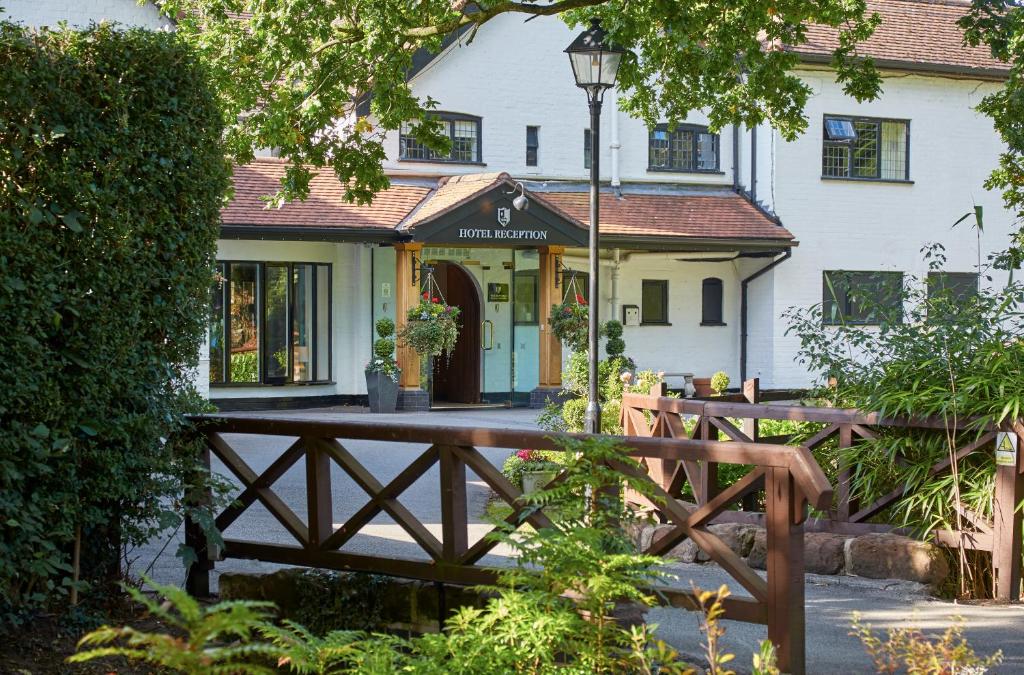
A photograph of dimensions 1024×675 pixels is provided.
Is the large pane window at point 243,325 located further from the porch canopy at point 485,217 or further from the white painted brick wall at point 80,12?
the white painted brick wall at point 80,12

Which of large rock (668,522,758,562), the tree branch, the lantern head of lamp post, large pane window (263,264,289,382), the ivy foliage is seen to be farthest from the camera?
large pane window (263,264,289,382)

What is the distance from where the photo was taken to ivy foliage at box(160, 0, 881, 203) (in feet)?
39.5

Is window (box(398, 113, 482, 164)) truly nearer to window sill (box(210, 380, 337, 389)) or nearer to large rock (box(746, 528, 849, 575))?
window sill (box(210, 380, 337, 389))

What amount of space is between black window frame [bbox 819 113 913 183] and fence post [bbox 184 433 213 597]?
21207 millimetres

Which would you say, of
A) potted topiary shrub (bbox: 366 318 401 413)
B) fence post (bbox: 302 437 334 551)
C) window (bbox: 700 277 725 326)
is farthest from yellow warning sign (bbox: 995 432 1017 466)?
window (bbox: 700 277 725 326)

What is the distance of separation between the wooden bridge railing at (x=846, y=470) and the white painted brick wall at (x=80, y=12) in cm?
1094

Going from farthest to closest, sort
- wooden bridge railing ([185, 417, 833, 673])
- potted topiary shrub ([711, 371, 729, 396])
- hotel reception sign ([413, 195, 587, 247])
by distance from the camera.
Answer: potted topiary shrub ([711, 371, 729, 396])
hotel reception sign ([413, 195, 587, 247])
wooden bridge railing ([185, 417, 833, 673])

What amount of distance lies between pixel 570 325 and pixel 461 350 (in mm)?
2856

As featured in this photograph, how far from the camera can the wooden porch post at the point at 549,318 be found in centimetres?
2433

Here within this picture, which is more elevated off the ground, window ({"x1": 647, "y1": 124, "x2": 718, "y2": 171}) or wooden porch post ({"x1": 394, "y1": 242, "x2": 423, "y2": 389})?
window ({"x1": 647, "y1": 124, "x2": 718, "y2": 171})

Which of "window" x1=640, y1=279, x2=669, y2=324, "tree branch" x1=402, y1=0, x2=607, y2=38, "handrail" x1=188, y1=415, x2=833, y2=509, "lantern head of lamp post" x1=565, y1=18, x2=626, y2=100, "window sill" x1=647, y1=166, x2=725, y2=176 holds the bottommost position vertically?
"handrail" x1=188, y1=415, x2=833, y2=509

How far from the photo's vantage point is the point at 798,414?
33.0 ft

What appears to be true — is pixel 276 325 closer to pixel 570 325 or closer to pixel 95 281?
pixel 570 325

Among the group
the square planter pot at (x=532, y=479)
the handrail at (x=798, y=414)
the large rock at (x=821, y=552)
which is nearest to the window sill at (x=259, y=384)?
the square planter pot at (x=532, y=479)
